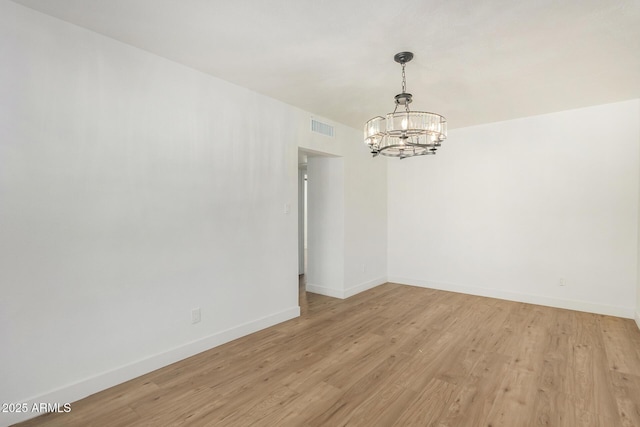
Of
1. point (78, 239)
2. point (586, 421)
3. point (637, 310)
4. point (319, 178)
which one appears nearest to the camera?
point (586, 421)

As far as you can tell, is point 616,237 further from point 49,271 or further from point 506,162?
point 49,271

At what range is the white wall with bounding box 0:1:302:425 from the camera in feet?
6.59

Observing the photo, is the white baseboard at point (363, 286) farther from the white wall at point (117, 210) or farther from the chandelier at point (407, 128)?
the chandelier at point (407, 128)

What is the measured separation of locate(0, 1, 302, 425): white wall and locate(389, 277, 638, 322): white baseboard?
3167 millimetres

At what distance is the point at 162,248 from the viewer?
270 centimetres

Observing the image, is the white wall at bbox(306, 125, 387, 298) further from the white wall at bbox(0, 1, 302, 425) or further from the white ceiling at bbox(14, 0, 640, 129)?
the white wall at bbox(0, 1, 302, 425)

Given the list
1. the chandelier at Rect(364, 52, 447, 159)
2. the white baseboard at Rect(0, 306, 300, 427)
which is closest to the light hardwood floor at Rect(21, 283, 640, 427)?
the white baseboard at Rect(0, 306, 300, 427)

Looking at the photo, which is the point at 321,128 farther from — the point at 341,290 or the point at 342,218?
the point at 341,290

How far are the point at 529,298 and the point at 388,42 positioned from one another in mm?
4089

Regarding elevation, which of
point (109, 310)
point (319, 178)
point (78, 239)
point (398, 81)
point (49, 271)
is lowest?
point (109, 310)

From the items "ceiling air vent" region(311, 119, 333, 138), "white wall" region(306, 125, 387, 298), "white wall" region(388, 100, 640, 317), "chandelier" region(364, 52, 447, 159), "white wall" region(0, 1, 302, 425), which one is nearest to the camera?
"white wall" region(0, 1, 302, 425)

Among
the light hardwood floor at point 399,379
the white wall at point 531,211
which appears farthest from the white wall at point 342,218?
the light hardwood floor at point 399,379

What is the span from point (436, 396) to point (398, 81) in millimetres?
2809

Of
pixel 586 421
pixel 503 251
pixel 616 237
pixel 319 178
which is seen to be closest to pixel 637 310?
pixel 616 237
